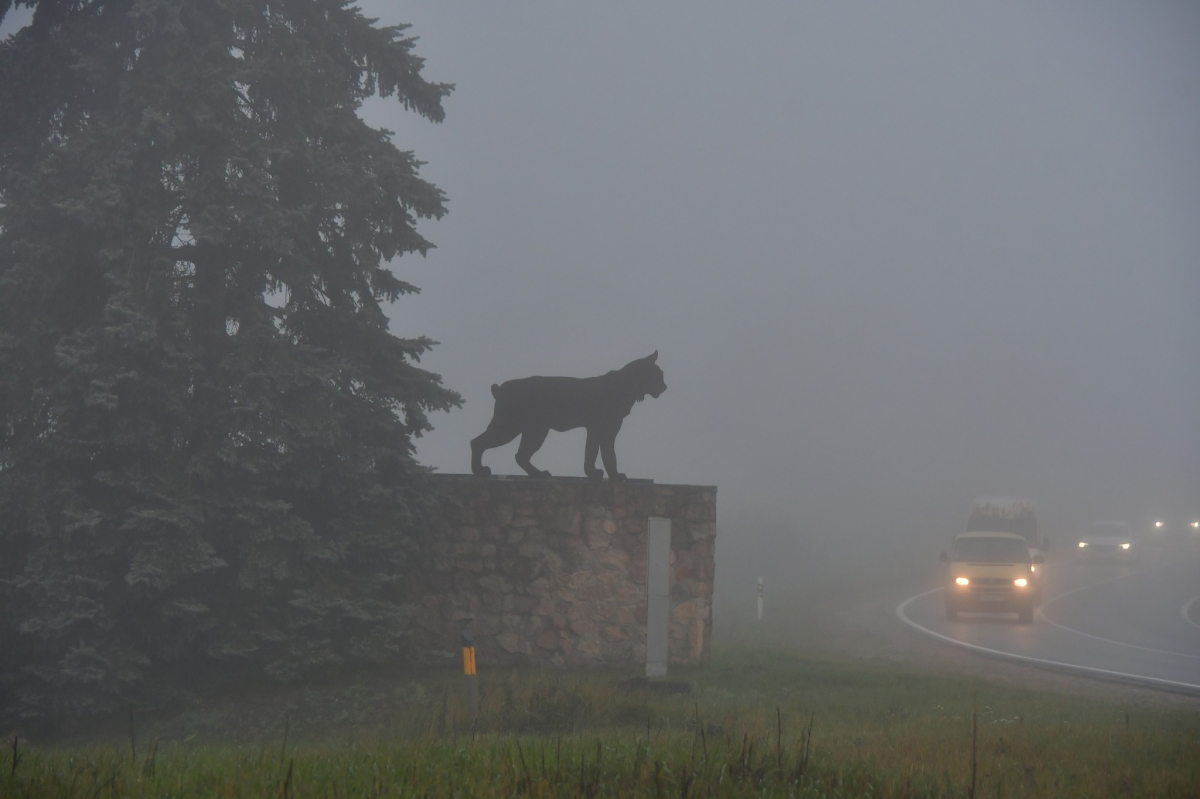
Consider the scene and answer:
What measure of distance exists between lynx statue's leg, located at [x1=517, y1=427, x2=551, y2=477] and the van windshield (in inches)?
574

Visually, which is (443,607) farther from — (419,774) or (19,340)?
(419,774)

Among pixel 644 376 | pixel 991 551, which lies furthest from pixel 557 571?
pixel 991 551

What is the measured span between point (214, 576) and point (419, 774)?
6.55m

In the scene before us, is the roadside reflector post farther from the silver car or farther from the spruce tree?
the silver car

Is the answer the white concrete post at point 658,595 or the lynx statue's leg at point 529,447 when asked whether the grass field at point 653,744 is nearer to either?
the white concrete post at point 658,595

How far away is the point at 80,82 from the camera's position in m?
12.6

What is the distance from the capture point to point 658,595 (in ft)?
41.1

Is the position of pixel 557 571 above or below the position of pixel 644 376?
below

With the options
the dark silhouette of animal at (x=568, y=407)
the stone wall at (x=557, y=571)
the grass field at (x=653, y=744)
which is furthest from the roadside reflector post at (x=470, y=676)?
the dark silhouette of animal at (x=568, y=407)

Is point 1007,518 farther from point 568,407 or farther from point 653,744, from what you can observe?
point 653,744

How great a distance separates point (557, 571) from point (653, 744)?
676 cm

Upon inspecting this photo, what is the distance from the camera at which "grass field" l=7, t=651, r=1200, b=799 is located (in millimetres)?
5680

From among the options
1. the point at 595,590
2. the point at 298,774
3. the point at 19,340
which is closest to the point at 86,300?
the point at 19,340

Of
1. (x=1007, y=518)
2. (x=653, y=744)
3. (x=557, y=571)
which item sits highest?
(x=1007, y=518)
